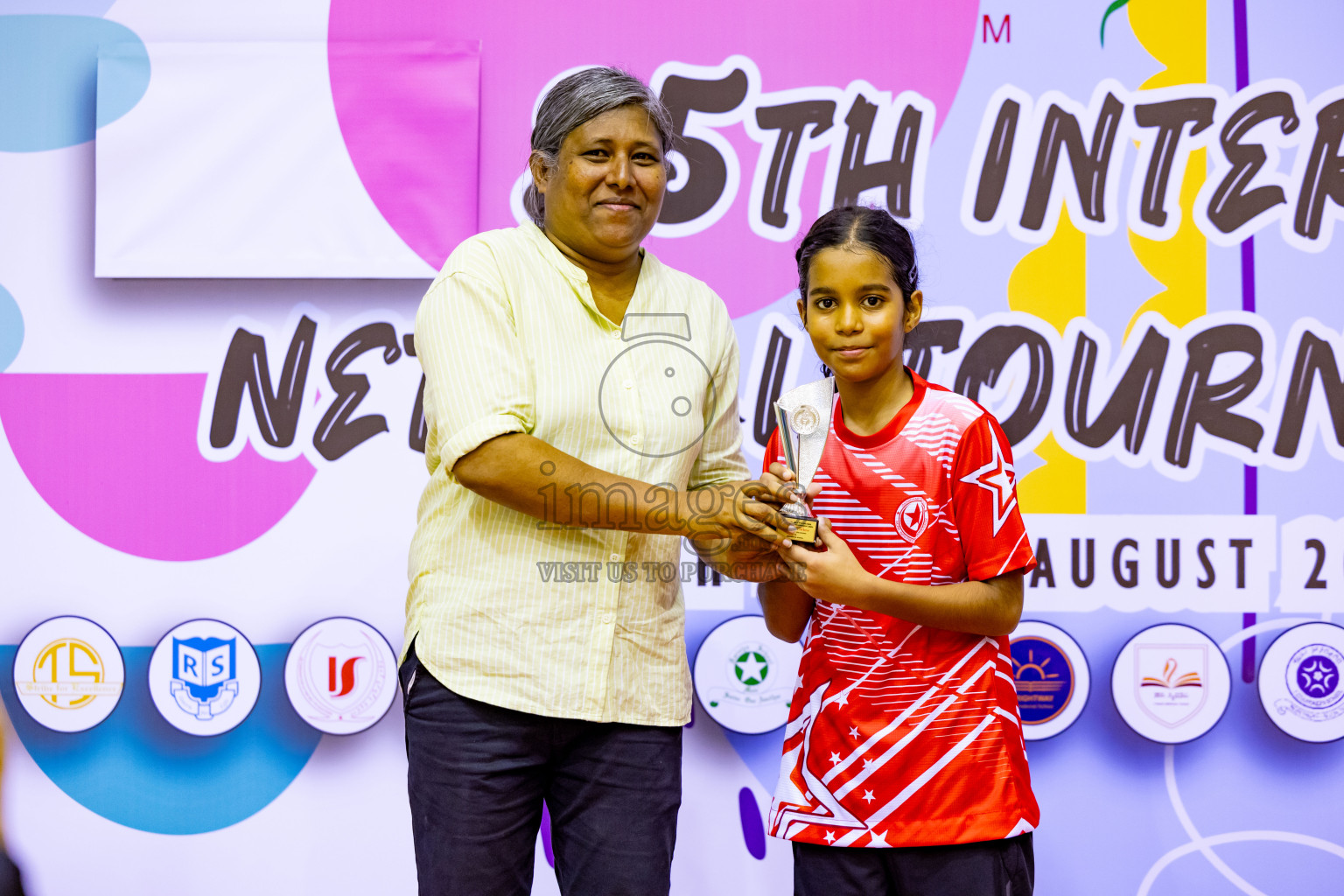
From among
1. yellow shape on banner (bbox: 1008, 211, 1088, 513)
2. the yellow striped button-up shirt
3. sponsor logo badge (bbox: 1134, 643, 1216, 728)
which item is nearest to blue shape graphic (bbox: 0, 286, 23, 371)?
the yellow striped button-up shirt

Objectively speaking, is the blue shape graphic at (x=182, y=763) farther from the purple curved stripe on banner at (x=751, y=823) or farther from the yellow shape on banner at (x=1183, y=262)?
the yellow shape on banner at (x=1183, y=262)

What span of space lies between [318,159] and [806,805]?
1666 millimetres

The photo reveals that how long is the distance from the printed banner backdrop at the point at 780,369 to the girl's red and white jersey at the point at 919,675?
847 mm

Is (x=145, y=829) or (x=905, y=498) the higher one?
(x=905, y=498)

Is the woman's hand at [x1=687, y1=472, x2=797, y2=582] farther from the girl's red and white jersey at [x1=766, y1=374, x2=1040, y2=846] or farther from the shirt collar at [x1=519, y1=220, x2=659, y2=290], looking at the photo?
the shirt collar at [x1=519, y1=220, x2=659, y2=290]

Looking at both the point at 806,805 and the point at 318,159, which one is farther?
the point at 318,159

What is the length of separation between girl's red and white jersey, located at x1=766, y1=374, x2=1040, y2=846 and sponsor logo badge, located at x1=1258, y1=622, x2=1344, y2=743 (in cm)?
117

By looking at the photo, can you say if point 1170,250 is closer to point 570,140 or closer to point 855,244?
point 855,244

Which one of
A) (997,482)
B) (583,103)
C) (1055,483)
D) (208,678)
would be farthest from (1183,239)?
(208,678)

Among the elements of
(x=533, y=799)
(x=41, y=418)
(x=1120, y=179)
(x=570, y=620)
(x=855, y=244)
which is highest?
(x=1120, y=179)

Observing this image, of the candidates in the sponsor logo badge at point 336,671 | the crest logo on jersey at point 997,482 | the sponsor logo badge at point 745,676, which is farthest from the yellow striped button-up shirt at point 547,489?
the sponsor logo badge at point 336,671

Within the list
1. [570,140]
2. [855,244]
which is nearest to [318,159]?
[570,140]

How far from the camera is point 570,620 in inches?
50.7

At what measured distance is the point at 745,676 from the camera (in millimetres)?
2125
